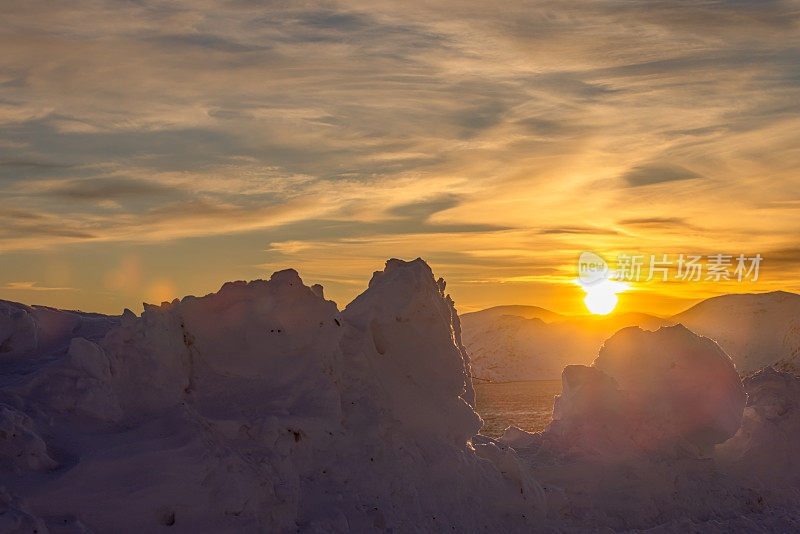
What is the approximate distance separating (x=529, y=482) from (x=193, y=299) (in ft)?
26.5

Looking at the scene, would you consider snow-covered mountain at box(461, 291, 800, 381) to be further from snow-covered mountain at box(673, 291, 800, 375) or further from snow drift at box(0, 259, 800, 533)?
snow drift at box(0, 259, 800, 533)

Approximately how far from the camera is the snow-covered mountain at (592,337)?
461ft

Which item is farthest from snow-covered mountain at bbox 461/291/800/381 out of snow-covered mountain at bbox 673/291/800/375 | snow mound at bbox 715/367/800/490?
snow mound at bbox 715/367/800/490

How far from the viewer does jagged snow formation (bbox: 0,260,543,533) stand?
966 cm

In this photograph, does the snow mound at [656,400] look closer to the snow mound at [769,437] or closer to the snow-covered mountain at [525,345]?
the snow mound at [769,437]

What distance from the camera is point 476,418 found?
1537 centimetres

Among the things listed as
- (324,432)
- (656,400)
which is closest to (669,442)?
→ (656,400)

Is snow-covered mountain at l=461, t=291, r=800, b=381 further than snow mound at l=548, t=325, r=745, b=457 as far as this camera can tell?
Yes

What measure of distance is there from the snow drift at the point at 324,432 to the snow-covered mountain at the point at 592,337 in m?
124

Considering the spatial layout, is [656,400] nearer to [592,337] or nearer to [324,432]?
[324,432]

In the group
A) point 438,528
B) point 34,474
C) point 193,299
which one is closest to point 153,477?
point 34,474

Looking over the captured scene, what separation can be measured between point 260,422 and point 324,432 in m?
1.33

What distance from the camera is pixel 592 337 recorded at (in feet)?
593

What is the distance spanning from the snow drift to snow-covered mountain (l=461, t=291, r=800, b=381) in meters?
124
